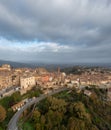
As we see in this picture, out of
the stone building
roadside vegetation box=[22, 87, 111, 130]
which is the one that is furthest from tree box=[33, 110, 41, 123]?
the stone building

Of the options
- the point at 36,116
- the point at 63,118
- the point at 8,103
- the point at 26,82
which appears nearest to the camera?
the point at 36,116

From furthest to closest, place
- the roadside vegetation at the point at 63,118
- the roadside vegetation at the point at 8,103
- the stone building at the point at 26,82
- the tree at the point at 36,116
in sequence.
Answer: the stone building at the point at 26,82 < the tree at the point at 36,116 < the roadside vegetation at the point at 63,118 < the roadside vegetation at the point at 8,103

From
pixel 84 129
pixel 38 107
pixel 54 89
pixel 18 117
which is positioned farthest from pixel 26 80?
pixel 84 129

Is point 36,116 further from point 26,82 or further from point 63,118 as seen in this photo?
point 26,82

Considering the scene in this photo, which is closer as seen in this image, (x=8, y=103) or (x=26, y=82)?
(x=8, y=103)

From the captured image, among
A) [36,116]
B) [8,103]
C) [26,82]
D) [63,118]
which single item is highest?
[26,82]

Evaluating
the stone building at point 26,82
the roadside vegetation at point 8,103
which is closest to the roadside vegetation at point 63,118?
the roadside vegetation at point 8,103

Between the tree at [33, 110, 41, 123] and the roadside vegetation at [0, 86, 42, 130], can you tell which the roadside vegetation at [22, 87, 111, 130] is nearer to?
the tree at [33, 110, 41, 123]

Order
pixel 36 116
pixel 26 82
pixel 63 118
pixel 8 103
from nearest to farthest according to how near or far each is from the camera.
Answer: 1. pixel 36 116
2. pixel 63 118
3. pixel 8 103
4. pixel 26 82

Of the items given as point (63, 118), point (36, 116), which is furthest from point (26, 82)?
point (36, 116)

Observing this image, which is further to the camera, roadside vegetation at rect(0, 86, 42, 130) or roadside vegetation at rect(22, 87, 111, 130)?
roadside vegetation at rect(22, 87, 111, 130)

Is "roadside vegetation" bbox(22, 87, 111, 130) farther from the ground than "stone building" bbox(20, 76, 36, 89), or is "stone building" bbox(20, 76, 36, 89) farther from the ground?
"stone building" bbox(20, 76, 36, 89)

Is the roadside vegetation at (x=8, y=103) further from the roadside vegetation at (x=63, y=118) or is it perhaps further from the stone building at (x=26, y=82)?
the roadside vegetation at (x=63, y=118)

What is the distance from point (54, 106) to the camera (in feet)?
113
